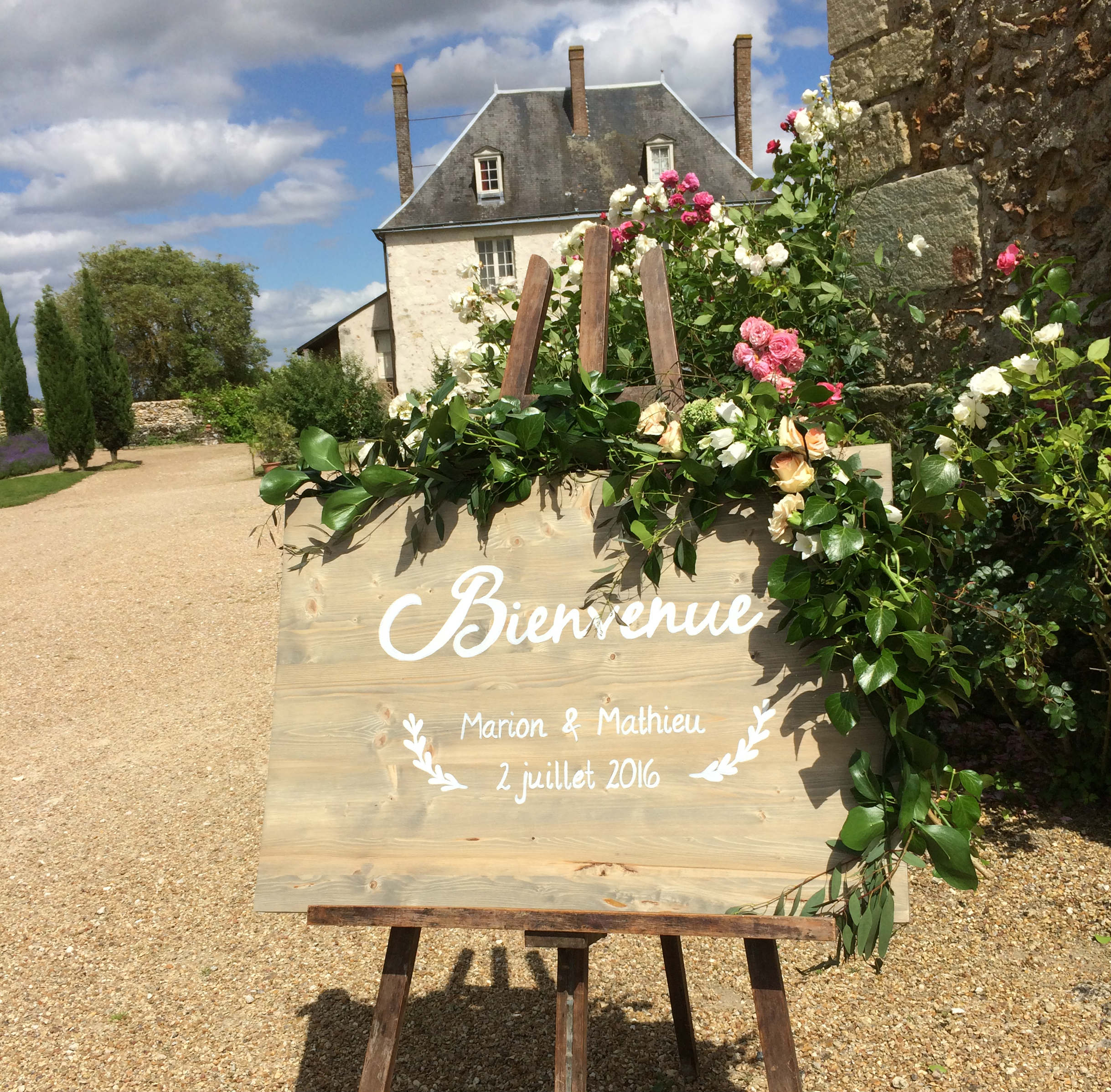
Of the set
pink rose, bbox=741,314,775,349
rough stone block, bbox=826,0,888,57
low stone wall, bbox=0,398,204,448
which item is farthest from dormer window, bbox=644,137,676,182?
pink rose, bbox=741,314,775,349

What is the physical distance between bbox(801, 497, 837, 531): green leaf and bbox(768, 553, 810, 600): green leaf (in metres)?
0.06

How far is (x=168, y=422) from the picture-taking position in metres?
24.3

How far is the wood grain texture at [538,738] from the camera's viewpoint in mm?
1421

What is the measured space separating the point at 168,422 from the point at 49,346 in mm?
8509

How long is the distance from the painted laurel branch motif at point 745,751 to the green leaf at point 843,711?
112 millimetres

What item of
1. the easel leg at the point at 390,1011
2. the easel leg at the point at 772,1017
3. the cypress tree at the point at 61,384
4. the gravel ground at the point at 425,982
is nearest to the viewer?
the easel leg at the point at 772,1017

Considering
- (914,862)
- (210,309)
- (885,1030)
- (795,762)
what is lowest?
(885,1030)

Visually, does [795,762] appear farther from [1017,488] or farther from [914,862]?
[1017,488]

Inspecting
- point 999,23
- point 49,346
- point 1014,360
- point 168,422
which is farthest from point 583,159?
point 1014,360

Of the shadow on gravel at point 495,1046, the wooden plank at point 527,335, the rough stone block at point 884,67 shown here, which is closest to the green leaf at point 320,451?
the wooden plank at point 527,335

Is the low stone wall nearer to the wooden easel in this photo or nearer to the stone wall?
the stone wall

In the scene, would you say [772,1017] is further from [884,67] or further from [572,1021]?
[884,67]

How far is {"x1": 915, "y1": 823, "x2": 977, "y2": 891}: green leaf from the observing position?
1.32 meters

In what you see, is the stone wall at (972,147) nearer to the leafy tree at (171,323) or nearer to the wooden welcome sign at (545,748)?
the wooden welcome sign at (545,748)
